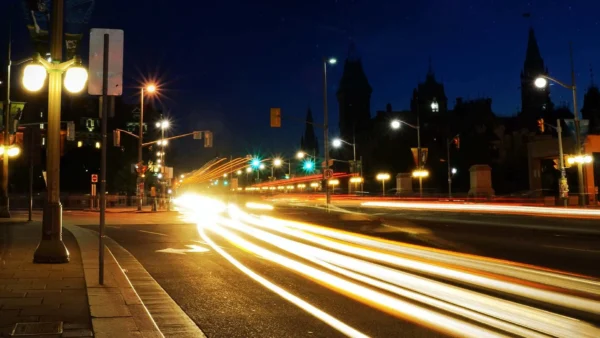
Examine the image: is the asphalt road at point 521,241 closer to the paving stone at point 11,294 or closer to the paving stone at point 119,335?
the paving stone at point 119,335

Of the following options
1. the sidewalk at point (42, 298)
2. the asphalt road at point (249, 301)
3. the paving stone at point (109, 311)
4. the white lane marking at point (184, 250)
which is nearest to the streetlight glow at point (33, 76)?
the sidewalk at point (42, 298)

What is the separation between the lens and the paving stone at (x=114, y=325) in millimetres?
6573

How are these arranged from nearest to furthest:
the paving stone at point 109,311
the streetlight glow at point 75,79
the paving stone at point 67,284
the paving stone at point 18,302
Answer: the paving stone at point 109,311 < the paving stone at point 18,302 < the paving stone at point 67,284 < the streetlight glow at point 75,79

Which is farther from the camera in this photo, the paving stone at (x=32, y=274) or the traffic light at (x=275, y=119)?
the traffic light at (x=275, y=119)

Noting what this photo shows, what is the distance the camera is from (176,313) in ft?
25.9

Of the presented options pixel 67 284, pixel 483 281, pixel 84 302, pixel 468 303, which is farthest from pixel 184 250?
pixel 468 303

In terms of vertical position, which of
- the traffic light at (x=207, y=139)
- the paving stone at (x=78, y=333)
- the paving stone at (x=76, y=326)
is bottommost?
the paving stone at (x=78, y=333)

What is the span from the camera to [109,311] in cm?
752

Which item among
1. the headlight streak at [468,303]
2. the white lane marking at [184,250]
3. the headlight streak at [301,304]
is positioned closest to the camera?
the headlight streak at [468,303]

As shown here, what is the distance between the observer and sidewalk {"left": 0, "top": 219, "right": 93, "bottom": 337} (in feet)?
21.5

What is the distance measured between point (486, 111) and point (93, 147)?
6014 cm

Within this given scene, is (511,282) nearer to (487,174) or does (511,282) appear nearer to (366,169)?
(487,174)

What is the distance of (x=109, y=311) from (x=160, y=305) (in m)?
0.97

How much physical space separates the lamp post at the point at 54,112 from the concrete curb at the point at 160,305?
1.57m
